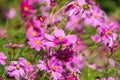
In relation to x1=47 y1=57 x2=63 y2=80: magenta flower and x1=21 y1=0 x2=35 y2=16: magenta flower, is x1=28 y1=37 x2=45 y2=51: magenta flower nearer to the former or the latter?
x1=47 y1=57 x2=63 y2=80: magenta flower

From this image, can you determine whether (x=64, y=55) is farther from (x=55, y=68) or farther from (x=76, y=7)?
(x=76, y=7)

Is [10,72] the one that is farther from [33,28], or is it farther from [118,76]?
[33,28]

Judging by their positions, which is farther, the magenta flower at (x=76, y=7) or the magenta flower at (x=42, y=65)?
the magenta flower at (x=76, y=7)

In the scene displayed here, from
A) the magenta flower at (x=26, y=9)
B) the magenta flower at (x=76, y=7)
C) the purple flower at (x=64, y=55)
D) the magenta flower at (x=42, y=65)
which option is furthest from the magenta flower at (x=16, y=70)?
the magenta flower at (x=26, y=9)

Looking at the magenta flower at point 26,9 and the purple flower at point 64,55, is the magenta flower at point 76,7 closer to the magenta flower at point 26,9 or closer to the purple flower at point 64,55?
the purple flower at point 64,55

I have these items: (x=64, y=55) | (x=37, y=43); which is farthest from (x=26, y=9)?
(x=64, y=55)

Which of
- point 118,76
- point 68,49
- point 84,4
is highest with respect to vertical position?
point 84,4

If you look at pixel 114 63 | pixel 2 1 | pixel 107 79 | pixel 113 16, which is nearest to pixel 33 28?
pixel 114 63
